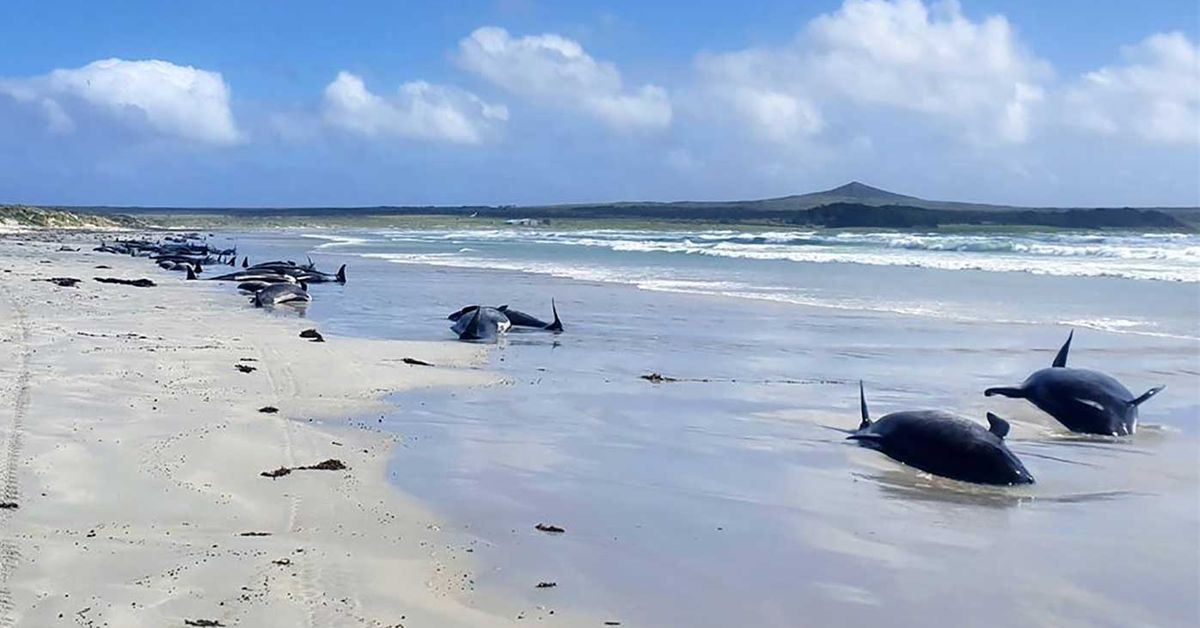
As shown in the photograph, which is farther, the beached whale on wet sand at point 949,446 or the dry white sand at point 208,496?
the beached whale on wet sand at point 949,446

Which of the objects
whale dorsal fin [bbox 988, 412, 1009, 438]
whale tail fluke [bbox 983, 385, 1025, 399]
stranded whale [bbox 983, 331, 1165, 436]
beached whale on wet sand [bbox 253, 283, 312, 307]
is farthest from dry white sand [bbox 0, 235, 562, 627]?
beached whale on wet sand [bbox 253, 283, 312, 307]

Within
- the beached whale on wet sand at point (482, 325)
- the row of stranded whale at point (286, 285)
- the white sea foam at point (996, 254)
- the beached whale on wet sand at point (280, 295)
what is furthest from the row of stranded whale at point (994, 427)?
the white sea foam at point (996, 254)

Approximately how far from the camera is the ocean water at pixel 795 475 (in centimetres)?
470

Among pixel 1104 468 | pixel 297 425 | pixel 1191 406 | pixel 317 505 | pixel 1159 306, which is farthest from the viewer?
pixel 1159 306

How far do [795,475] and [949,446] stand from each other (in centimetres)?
95

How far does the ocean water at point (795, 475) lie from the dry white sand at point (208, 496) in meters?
0.35

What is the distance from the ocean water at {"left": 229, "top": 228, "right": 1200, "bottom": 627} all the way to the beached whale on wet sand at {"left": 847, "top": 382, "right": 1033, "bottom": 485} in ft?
0.44

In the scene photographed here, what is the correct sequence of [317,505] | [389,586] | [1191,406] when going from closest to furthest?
1. [389,586]
2. [317,505]
3. [1191,406]

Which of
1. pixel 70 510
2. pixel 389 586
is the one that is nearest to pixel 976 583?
pixel 389 586

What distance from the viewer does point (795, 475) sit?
22.4 feet

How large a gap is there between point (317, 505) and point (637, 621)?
215 cm

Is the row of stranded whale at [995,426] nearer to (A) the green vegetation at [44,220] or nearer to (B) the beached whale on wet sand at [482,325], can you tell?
(B) the beached whale on wet sand at [482,325]

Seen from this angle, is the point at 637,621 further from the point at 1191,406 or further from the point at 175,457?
the point at 1191,406

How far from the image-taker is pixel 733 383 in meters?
10.4
